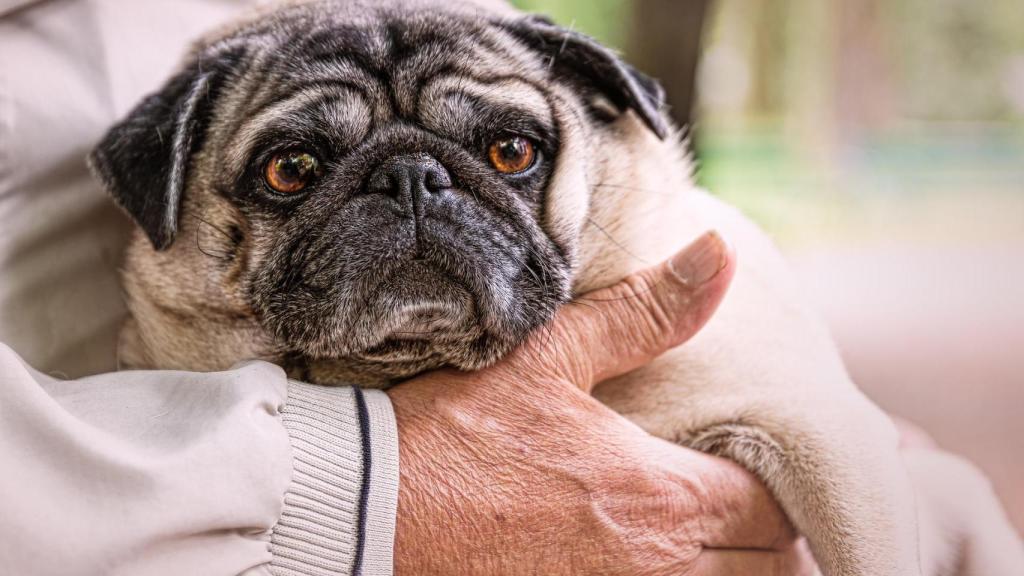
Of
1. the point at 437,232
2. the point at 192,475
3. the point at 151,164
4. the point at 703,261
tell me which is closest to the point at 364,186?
the point at 437,232

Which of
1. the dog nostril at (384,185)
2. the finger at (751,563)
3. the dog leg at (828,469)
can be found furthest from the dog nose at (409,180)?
the finger at (751,563)

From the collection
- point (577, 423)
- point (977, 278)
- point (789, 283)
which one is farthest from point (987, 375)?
point (577, 423)

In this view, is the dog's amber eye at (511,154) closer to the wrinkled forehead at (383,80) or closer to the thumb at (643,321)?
the wrinkled forehead at (383,80)

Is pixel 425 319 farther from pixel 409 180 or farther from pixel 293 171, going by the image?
pixel 293 171

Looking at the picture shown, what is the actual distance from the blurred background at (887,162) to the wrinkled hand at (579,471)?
1.10 m

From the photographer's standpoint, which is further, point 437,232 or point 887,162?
point 887,162

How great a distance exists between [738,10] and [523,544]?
668 cm

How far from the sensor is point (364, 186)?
1.40m

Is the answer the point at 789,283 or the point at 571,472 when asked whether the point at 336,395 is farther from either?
the point at 789,283

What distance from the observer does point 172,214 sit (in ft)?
→ 4.99

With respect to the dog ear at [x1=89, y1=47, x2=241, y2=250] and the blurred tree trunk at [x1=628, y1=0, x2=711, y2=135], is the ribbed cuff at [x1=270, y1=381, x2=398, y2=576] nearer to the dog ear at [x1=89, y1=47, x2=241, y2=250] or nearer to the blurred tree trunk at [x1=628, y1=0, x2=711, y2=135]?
the dog ear at [x1=89, y1=47, x2=241, y2=250]

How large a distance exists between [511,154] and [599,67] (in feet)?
1.05

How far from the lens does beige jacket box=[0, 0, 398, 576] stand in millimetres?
1062

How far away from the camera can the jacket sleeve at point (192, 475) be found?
104 cm
